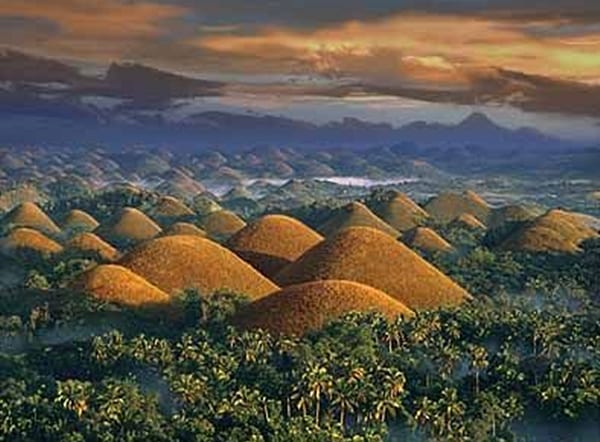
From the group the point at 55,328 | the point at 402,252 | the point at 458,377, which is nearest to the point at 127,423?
the point at 458,377

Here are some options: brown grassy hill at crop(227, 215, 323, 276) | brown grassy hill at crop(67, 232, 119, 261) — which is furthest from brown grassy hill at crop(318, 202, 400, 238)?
brown grassy hill at crop(67, 232, 119, 261)

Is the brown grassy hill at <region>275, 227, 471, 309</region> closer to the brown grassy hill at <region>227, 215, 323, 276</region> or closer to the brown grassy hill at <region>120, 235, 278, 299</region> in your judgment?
the brown grassy hill at <region>120, 235, 278, 299</region>

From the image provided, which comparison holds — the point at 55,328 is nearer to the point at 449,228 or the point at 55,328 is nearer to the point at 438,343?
the point at 438,343

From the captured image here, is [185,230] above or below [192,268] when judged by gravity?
below

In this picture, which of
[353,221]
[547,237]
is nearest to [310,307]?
[547,237]

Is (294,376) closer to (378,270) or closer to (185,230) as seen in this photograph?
(378,270)

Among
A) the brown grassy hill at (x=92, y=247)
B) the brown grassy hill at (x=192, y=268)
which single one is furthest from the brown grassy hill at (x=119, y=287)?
the brown grassy hill at (x=92, y=247)

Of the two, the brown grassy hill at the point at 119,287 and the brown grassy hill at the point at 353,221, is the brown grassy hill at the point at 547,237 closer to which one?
the brown grassy hill at the point at 353,221
